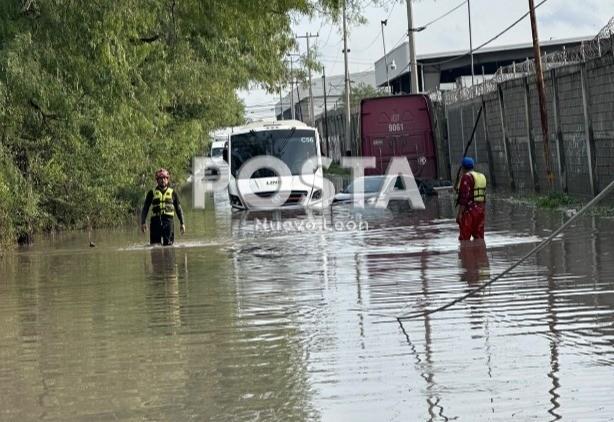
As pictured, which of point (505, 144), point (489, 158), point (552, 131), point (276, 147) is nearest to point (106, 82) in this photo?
point (276, 147)

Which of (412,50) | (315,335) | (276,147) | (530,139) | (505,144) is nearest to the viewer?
(315,335)

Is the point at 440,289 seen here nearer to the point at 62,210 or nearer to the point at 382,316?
the point at 382,316

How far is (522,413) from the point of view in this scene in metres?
8.05

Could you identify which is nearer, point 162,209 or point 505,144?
point 162,209

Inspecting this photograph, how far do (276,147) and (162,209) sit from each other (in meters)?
16.1

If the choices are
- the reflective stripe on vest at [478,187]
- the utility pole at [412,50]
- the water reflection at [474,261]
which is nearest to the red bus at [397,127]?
the utility pole at [412,50]

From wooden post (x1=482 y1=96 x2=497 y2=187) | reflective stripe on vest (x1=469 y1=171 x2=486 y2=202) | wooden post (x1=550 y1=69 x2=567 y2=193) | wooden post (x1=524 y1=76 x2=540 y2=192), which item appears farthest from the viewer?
wooden post (x1=482 y1=96 x2=497 y2=187)

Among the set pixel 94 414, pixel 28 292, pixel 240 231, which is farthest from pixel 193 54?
pixel 94 414

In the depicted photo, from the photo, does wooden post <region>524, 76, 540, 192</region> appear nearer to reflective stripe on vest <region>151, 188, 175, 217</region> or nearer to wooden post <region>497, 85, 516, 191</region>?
wooden post <region>497, 85, 516, 191</region>

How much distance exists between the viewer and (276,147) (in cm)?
3988

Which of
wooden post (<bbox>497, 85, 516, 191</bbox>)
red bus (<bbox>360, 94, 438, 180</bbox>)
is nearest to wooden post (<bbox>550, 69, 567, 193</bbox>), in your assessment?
red bus (<bbox>360, 94, 438, 180</bbox>)

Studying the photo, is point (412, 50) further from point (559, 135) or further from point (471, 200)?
point (471, 200)

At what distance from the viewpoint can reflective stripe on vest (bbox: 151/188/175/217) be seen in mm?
23547

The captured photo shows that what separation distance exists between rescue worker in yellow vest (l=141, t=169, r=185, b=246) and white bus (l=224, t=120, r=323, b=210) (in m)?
13.9
